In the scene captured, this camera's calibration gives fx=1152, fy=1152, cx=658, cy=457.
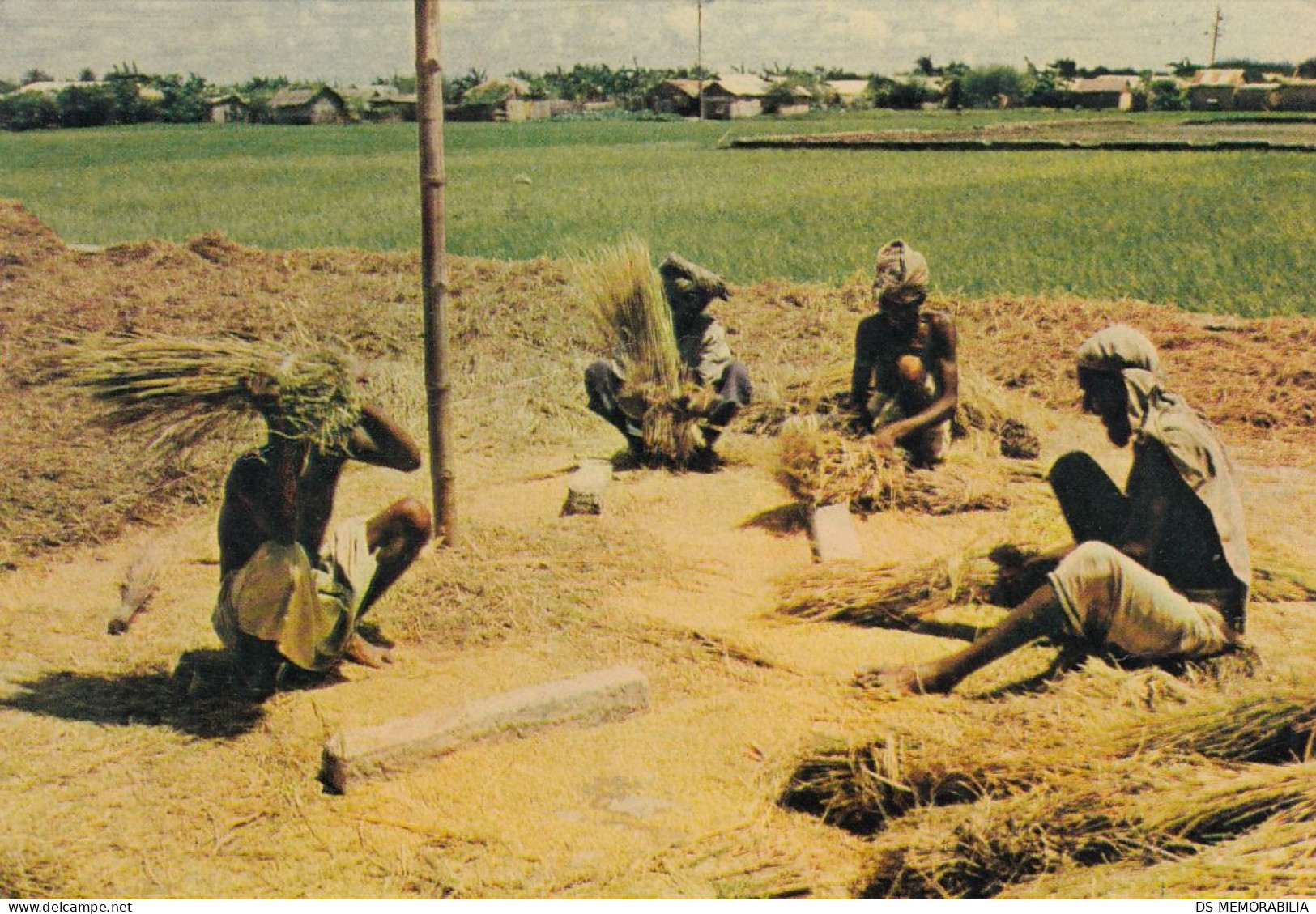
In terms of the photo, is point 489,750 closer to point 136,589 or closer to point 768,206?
point 136,589

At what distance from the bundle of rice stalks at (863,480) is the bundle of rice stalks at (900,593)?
32.4 inches

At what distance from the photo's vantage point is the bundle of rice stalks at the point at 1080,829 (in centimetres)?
255

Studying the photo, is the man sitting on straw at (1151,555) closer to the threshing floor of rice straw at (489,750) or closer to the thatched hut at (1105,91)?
the threshing floor of rice straw at (489,750)

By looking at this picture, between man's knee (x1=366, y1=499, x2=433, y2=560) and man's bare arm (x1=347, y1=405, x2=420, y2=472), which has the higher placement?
man's bare arm (x1=347, y1=405, x2=420, y2=472)

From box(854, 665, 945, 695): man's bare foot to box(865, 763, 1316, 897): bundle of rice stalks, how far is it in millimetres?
632

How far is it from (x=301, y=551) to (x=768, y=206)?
1216cm

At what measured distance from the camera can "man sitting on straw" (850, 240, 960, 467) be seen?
4961mm

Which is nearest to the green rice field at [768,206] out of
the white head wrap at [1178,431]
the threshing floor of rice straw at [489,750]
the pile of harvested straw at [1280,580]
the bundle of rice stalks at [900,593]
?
the pile of harvested straw at [1280,580]

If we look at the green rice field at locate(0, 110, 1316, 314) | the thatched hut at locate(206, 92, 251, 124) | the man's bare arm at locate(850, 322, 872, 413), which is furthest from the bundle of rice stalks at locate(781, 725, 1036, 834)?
the thatched hut at locate(206, 92, 251, 124)

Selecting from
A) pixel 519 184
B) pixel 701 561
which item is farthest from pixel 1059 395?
pixel 519 184

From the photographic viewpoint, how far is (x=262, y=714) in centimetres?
338

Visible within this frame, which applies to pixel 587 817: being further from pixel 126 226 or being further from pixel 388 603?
pixel 126 226

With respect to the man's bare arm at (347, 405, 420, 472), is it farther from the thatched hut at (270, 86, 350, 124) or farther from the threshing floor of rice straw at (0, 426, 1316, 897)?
the thatched hut at (270, 86, 350, 124)

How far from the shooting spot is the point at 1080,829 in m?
2.59
